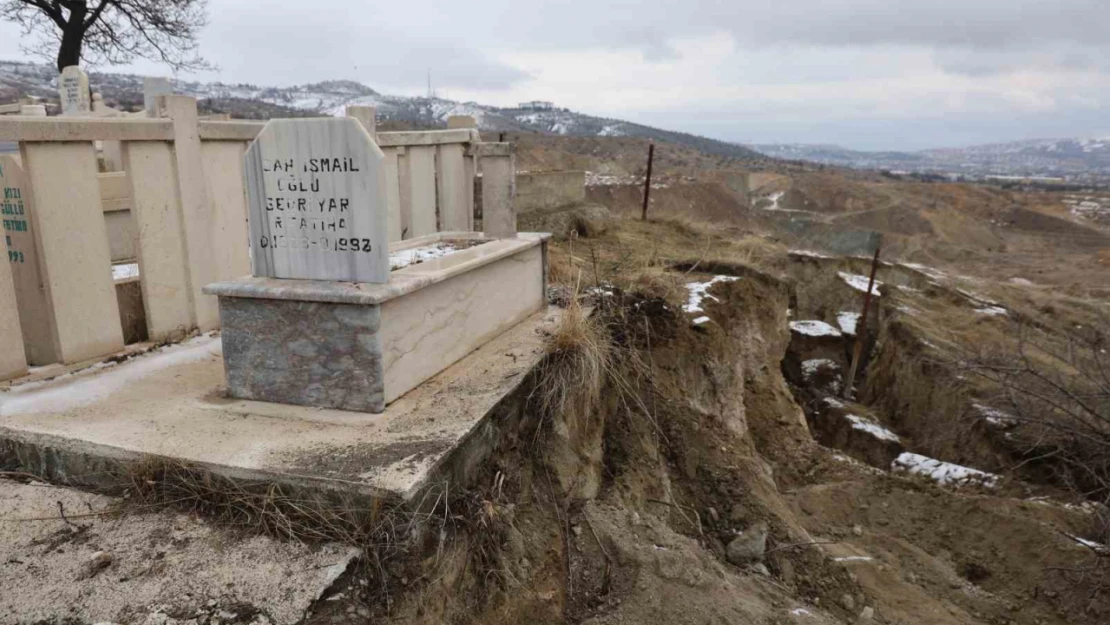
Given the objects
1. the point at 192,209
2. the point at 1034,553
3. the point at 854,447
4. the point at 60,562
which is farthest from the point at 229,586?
the point at 854,447

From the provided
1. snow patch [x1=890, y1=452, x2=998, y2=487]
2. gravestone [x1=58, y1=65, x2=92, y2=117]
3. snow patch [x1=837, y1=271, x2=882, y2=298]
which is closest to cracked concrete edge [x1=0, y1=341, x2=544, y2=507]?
snow patch [x1=890, y1=452, x2=998, y2=487]

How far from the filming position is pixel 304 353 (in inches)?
144

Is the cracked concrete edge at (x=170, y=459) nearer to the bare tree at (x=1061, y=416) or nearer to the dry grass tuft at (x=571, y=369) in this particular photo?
the dry grass tuft at (x=571, y=369)

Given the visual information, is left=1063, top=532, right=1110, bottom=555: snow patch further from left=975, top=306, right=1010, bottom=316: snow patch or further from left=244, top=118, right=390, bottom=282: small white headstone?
left=975, top=306, right=1010, bottom=316: snow patch

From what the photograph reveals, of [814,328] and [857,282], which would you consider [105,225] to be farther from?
[857,282]

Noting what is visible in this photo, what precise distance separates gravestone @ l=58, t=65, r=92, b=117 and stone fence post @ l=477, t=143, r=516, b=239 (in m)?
10.1

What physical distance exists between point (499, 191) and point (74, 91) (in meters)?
10.7

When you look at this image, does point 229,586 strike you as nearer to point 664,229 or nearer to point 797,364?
point 664,229

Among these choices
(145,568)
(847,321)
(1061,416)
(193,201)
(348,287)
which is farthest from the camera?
(847,321)

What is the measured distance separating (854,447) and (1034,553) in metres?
3.77

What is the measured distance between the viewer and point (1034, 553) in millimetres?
6062

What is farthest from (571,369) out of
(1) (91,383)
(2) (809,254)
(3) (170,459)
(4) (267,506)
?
(2) (809,254)

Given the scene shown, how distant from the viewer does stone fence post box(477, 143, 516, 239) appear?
5668 mm

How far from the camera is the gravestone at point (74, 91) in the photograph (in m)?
12.4
